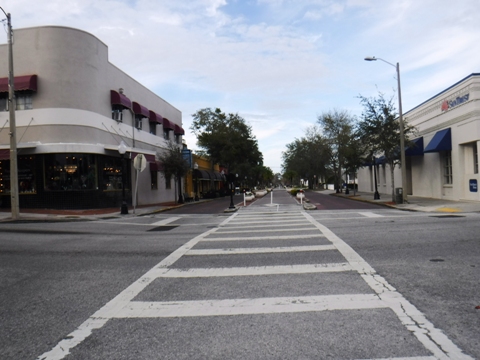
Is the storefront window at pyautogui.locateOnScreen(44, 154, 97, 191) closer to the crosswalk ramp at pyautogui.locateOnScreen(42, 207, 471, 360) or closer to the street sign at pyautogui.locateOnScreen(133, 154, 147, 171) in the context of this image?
the street sign at pyautogui.locateOnScreen(133, 154, 147, 171)

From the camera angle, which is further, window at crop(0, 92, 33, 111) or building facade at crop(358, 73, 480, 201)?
window at crop(0, 92, 33, 111)

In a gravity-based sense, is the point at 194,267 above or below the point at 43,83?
below

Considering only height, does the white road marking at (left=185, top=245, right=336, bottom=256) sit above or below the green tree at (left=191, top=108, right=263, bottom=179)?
below

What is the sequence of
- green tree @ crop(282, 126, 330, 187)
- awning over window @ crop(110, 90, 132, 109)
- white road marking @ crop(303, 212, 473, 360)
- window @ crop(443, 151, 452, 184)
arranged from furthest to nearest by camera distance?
green tree @ crop(282, 126, 330, 187) → awning over window @ crop(110, 90, 132, 109) → window @ crop(443, 151, 452, 184) → white road marking @ crop(303, 212, 473, 360)

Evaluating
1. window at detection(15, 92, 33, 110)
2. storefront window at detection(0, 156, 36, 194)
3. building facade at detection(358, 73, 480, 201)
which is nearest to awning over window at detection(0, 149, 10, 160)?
storefront window at detection(0, 156, 36, 194)

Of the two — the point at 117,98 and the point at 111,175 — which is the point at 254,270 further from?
the point at 117,98

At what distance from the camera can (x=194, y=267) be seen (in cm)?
791

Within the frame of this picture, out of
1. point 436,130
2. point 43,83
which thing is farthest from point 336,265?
point 436,130

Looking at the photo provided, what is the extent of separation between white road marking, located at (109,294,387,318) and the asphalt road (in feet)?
0.05

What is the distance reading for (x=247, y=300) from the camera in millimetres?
5645

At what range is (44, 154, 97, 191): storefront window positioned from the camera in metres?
23.9

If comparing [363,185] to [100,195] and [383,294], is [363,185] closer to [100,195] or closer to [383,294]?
[100,195]

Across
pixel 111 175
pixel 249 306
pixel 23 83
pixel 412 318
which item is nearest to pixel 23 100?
pixel 23 83

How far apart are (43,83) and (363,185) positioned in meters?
42.1
